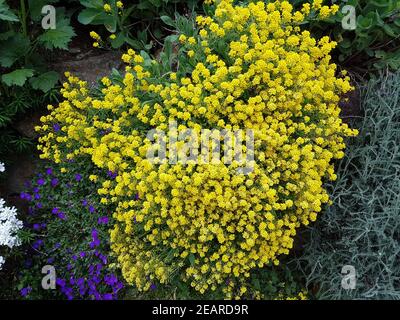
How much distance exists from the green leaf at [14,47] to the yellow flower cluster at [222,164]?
78 centimetres

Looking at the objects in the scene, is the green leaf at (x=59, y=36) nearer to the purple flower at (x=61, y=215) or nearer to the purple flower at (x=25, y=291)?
the purple flower at (x=61, y=215)

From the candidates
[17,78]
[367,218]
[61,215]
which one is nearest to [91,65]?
[17,78]

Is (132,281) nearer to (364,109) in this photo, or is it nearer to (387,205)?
(387,205)

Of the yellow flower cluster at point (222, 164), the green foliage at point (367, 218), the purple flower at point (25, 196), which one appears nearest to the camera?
the yellow flower cluster at point (222, 164)

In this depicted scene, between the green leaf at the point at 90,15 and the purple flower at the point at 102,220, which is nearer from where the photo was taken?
the purple flower at the point at 102,220

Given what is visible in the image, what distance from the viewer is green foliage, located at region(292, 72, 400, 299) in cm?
282

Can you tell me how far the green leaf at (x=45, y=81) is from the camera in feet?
11.4

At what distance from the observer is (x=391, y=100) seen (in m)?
3.11

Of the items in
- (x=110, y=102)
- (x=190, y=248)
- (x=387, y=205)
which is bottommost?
(x=190, y=248)

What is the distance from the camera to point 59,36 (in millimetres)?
3365

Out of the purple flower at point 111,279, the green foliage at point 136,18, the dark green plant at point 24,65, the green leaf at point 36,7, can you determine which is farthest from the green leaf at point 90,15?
the purple flower at point 111,279

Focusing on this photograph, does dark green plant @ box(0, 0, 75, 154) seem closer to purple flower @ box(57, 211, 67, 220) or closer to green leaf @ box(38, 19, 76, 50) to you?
green leaf @ box(38, 19, 76, 50)
